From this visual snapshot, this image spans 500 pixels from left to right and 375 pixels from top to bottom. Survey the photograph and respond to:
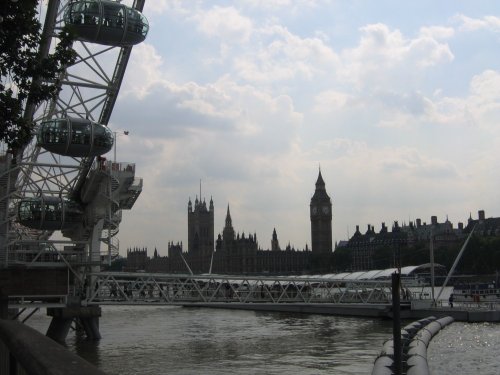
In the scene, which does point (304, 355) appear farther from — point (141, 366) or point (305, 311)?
point (305, 311)

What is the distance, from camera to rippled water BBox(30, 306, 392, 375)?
1099 inches

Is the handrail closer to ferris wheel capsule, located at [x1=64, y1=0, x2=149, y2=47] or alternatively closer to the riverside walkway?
ferris wheel capsule, located at [x1=64, y1=0, x2=149, y2=47]

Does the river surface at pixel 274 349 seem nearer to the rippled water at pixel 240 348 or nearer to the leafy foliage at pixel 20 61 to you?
the rippled water at pixel 240 348

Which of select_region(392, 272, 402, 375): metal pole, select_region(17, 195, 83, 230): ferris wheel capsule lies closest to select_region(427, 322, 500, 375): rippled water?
select_region(392, 272, 402, 375): metal pole

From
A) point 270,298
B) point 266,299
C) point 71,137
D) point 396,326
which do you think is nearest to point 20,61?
point 396,326

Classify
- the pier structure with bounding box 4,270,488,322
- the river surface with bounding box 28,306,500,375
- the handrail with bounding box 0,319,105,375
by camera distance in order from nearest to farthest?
the handrail with bounding box 0,319,105,375 < the river surface with bounding box 28,306,500,375 < the pier structure with bounding box 4,270,488,322

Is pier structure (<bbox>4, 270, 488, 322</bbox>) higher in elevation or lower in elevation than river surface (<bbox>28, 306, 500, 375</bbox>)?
higher

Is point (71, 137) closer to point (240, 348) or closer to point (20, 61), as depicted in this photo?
point (240, 348)

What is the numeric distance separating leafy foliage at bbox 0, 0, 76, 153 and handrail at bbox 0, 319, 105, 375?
21.7 ft

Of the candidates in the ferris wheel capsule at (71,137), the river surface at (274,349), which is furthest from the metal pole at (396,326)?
the ferris wheel capsule at (71,137)

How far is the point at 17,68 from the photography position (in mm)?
11664

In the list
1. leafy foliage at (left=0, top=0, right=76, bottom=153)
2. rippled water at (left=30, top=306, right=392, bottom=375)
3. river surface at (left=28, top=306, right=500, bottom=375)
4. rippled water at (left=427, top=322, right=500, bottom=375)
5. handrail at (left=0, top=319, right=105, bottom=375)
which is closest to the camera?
handrail at (left=0, top=319, right=105, bottom=375)

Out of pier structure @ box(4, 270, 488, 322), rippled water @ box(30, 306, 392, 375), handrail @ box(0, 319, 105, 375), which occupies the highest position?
handrail @ box(0, 319, 105, 375)

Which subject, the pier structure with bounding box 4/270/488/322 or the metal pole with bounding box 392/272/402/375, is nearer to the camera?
the metal pole with bounding box 392/272/402/375
